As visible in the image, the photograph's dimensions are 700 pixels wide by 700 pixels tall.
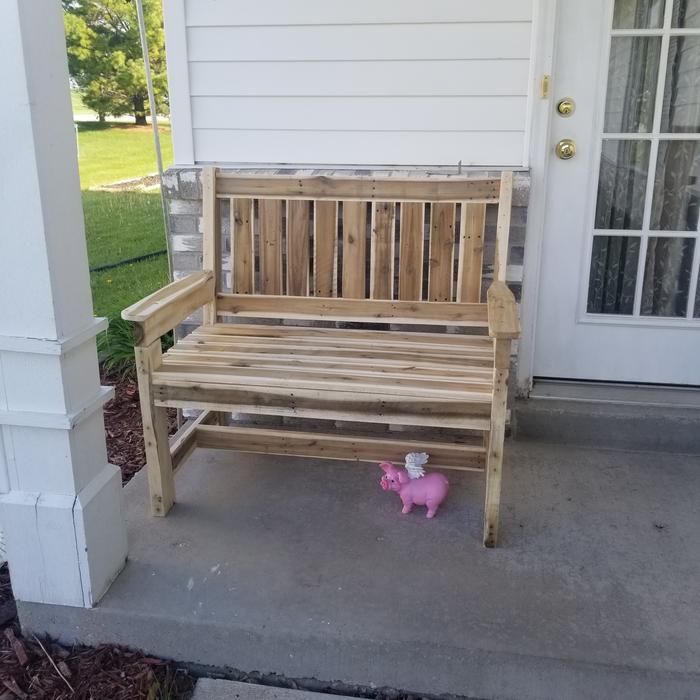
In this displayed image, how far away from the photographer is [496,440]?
6.45ft

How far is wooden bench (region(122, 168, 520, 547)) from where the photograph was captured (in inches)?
79.3

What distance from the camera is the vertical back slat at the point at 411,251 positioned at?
2539mm

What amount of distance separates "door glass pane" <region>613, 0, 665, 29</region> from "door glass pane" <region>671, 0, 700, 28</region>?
0.05 m

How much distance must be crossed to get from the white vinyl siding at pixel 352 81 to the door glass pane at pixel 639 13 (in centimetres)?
32

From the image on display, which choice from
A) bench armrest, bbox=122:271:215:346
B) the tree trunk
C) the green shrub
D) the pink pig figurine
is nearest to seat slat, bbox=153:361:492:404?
bench armrest, bbox=122:271:215:346

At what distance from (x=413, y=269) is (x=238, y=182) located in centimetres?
71

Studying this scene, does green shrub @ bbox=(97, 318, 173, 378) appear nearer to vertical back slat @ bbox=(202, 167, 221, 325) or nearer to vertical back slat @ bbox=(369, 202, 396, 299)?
vertical back slat @ bbox=(202, 167, 221, 325)

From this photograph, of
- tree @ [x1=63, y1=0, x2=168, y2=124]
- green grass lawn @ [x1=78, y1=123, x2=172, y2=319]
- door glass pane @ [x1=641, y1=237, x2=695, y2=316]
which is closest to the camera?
door glass pane @ [x1=641, y1=237, x2=695, y2=316]

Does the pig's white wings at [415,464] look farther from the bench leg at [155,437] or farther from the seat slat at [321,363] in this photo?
the bench leg at [155,437]

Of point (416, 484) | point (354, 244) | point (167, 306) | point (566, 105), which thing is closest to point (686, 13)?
point (566, 105)

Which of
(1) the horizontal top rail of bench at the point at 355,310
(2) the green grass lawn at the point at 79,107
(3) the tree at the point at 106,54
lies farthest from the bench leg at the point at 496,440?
(2) the green grass lawn at the point at 79,107

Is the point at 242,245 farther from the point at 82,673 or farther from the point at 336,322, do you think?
the point at 82,673

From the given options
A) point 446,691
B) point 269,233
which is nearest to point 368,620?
point 446,691

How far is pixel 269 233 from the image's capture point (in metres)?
2.64
